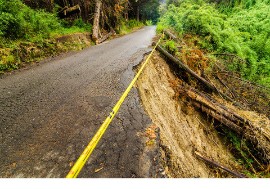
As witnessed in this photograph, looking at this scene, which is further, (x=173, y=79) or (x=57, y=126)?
(x=173, y=79)

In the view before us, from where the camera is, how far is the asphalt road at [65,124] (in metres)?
2.34

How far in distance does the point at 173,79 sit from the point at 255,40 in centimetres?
811

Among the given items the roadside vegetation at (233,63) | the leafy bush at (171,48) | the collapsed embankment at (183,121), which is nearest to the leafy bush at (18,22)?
the collapsed embankment at (183,121)

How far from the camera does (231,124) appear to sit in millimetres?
5461

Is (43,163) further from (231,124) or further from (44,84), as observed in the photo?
(231,124)

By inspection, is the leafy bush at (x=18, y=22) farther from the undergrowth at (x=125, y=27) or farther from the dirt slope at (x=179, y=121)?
the undergrowth at (x=125, y=27)

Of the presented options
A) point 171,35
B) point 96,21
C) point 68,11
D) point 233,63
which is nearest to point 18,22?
point 68,11

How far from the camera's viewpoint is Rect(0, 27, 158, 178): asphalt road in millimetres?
2336

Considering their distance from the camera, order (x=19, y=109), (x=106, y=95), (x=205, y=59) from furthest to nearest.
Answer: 1. (x=205, y=59)
2. (x=106, y=95)
3. (x=19, y=109)

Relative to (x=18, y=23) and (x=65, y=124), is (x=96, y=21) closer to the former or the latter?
(x=18, y=23)

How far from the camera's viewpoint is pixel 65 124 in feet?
10.3

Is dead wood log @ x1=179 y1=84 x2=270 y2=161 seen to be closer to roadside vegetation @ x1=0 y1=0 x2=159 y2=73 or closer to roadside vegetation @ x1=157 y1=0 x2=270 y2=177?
roadside vegetation @ x1=157 y1=0 x2=270 y2=177

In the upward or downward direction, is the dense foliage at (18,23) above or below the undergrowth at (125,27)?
above
